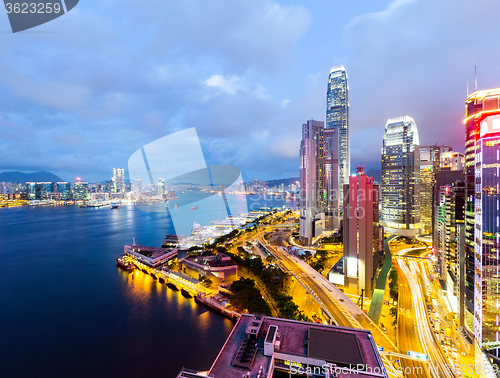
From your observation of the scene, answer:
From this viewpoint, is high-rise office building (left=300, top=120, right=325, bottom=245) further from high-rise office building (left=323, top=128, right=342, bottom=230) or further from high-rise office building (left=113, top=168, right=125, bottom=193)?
high-rise office building (left=113, top=168, right=125, bottom=193)

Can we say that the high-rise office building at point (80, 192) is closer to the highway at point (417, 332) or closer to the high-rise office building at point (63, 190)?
the high-rise office building at point (63, 190)

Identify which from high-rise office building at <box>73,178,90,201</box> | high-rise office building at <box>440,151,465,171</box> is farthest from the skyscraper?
high-rise office building at <box>73,178,90,201</box>

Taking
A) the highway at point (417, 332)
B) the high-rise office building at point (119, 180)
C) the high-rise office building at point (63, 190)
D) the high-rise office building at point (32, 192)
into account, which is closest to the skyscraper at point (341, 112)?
the highway at point (417, 332)

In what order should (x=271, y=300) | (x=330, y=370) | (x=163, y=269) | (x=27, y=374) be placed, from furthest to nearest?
(x=163, y=269)
(x=271, y=300)
(x=27, y=374)
(x=330, y=370)

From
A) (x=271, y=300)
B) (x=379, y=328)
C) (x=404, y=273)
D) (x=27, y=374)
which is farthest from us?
(x=404, y=273)

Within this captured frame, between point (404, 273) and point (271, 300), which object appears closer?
point (271, 300)

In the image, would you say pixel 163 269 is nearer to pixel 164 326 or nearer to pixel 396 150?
pixel 164 326

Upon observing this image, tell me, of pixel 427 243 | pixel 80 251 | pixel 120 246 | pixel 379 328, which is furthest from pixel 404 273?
pixel 80 251
